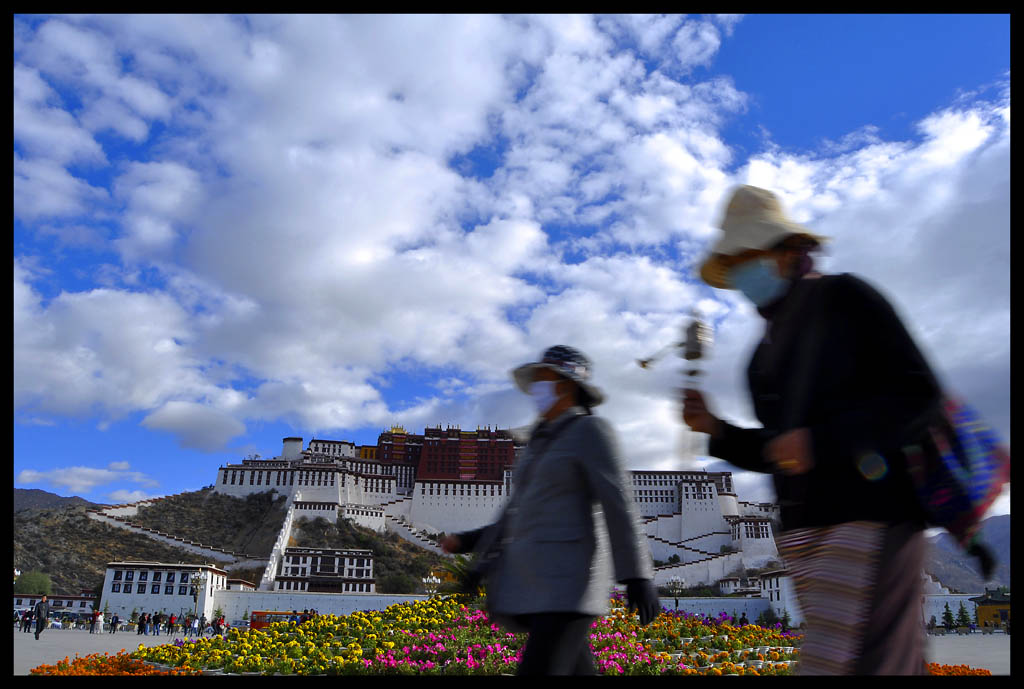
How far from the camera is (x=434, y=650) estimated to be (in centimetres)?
746

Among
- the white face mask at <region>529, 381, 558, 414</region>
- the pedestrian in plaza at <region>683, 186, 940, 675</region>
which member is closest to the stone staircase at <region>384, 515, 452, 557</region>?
the white face mask at <region>529, 381, 558, 414</region>

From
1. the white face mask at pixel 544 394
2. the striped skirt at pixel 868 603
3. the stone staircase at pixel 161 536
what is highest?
the stone staircase at pixel 161 536

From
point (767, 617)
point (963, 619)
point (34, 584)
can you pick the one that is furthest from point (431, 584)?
point (34, 584)

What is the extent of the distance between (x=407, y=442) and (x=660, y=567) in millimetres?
34356

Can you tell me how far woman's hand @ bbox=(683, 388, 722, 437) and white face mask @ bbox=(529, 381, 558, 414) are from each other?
748mm

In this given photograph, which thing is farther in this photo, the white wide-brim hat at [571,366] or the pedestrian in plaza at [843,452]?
the white wide-brim hat at [571,366]

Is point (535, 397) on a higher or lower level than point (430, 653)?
higher

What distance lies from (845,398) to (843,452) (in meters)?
0.15

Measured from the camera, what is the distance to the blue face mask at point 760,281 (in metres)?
1.87

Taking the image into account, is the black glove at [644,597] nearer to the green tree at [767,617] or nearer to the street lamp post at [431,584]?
the street lamp post at [431,584]

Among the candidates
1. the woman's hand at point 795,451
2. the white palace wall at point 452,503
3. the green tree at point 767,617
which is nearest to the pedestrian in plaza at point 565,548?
the woman's hand at point 795,451
